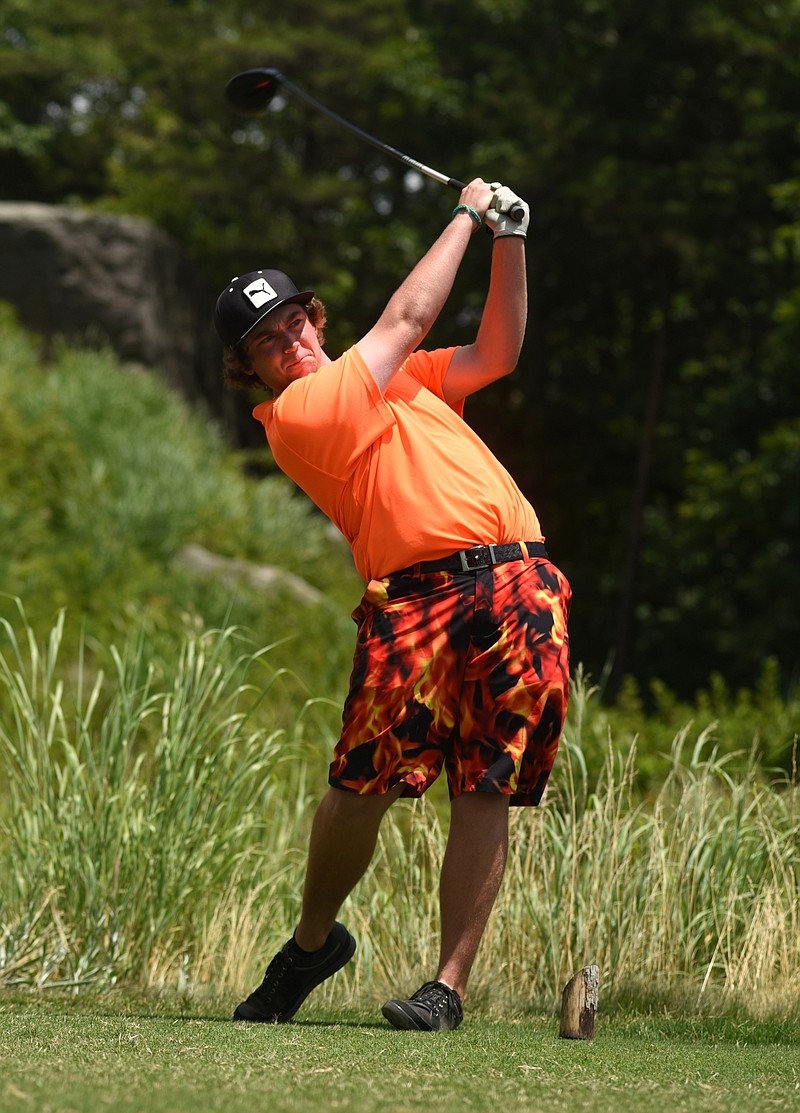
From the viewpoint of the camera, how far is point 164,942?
4117 millimetres

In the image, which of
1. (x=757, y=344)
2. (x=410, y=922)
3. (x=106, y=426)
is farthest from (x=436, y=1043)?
(x=757, y=344)

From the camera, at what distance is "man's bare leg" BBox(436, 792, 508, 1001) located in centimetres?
327

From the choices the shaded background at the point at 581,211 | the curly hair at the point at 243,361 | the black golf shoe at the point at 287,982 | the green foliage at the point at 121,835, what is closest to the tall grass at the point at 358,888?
the green foliage at the point at 121,835

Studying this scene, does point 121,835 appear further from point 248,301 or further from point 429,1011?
point 248,301

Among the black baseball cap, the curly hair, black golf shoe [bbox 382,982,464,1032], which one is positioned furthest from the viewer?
the curly hair

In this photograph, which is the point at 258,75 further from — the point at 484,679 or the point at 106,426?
the point at 106,426

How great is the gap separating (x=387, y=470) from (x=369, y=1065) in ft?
4.15

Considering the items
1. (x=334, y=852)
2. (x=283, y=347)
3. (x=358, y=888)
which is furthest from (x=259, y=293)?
(x=358, y=888)

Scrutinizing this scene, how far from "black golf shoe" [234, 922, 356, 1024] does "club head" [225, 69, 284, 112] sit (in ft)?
8.70

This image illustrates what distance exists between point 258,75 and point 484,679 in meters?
2.35

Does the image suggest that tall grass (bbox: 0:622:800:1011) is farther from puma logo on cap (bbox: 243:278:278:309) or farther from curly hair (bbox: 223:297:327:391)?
puma logo on cap (bbox: 243:278:278:309)

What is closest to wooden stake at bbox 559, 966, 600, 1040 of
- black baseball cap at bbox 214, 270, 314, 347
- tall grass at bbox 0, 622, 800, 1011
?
tall grass at bbox 0, 622, 800, 1011

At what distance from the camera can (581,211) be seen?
15617 mm

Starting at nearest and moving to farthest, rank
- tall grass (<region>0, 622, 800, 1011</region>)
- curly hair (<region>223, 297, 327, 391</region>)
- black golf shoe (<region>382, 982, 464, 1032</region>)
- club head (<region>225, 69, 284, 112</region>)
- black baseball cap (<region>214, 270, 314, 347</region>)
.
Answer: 1. black golf shoe (<region>382, 982, 464, 1032</region>)
2. black baseball cap (<region>214, 270, 314, 347</region>)
3. curly hair (<region>223, 297, 327, 391</region>)
4. tall grass (<region>0, 622, 800, 1011</region>)
5. club head (<region>225, 69, 284, 112</region>)
